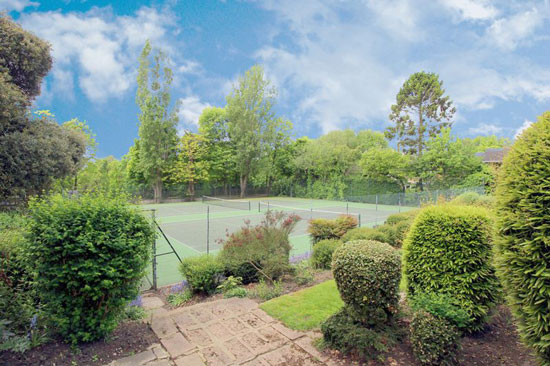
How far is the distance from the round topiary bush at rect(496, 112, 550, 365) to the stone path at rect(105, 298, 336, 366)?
1.73m

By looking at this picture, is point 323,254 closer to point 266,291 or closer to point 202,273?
point 266,291

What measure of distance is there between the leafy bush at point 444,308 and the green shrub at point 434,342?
10 cm

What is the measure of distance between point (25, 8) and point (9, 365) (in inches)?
420

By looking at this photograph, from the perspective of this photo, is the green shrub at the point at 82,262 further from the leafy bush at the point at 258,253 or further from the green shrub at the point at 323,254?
the green shrub at the point at 323,254

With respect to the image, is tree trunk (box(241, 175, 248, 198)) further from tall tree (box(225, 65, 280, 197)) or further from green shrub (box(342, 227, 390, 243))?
green shrub (box(342, 227, 390, 243))

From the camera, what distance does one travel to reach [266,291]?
4637 millimetres

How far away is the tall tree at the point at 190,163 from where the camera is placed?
99.8ft

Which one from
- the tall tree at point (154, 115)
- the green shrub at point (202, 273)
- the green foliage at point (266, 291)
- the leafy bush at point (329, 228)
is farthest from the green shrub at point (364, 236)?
the tall tree at point (154, 115)

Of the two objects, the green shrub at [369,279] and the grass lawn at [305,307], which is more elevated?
the green shrub at [369,279]

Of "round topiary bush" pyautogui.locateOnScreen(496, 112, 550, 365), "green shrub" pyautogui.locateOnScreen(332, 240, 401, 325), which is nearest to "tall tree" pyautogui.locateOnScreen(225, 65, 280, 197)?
Result: "green shrub" pyautogui.locateOnScreen(332, 240, 401, 325)

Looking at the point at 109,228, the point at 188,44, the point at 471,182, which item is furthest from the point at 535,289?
the point at 471,182

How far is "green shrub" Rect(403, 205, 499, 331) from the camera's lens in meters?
3.14

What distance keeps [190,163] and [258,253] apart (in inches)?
1063

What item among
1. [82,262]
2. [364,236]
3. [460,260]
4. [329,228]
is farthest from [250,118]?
[460,260]
